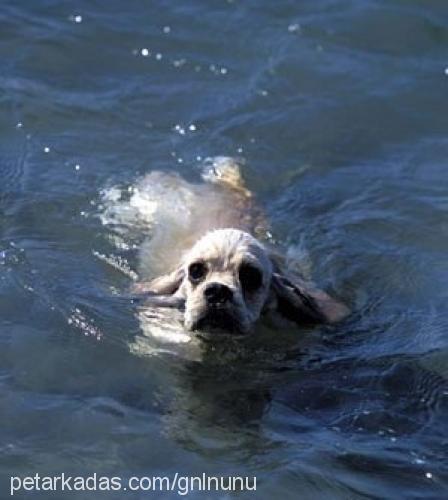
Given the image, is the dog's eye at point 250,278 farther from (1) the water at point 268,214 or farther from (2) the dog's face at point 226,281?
(1) the water at point 268,214

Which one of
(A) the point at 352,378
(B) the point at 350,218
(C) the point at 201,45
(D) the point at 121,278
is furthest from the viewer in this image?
(C) the point at 201,45

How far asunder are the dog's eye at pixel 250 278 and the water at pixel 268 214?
14.9 inches

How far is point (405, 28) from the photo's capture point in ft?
39.2

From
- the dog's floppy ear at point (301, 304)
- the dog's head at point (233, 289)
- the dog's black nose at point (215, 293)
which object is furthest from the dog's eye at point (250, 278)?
the dog's black nose at point (215, 293)

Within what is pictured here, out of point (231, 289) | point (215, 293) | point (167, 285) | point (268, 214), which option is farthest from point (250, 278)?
point (268, 214)

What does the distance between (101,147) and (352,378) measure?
352 centimetres

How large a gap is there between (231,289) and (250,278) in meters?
0.34

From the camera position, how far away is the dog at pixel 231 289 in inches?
301

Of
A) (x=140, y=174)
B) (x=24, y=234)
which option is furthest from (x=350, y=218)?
(x=24, y=234)

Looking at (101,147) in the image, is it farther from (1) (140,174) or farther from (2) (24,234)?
(2) (24,234)

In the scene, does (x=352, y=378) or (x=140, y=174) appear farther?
(x=140, y=174)

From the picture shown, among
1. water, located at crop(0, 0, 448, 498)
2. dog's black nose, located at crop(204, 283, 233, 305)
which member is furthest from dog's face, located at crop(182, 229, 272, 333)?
water, located at crop(0, 0, 448, 498)

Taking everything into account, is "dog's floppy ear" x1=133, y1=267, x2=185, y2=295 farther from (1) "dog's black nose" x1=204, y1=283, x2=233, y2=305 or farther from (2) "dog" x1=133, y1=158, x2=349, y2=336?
(1) "dog's black nose" x1=204, y1=283, x2=233, y2=305

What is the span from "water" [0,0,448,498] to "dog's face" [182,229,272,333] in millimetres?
292
